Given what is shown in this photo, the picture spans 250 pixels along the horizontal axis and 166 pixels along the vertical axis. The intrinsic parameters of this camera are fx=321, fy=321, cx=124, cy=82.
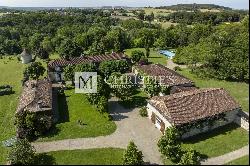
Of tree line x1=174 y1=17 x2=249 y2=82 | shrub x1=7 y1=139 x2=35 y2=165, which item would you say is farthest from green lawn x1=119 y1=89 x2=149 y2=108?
shrub x1=7 y1=139 x2=35 y2=165

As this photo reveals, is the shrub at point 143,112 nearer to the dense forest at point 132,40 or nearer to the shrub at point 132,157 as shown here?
the dense forest at point 132,40

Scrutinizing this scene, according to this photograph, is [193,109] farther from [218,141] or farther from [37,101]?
[37,101]

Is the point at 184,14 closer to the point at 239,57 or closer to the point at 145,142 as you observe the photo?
the point at 239,57

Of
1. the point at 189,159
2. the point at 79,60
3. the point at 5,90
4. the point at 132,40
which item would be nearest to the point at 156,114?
the point at 189,159

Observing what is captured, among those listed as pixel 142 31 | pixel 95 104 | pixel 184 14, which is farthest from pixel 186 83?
pixel 184 14

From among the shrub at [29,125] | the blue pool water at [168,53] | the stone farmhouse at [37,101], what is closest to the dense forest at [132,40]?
the blue pool water at [168,53]
